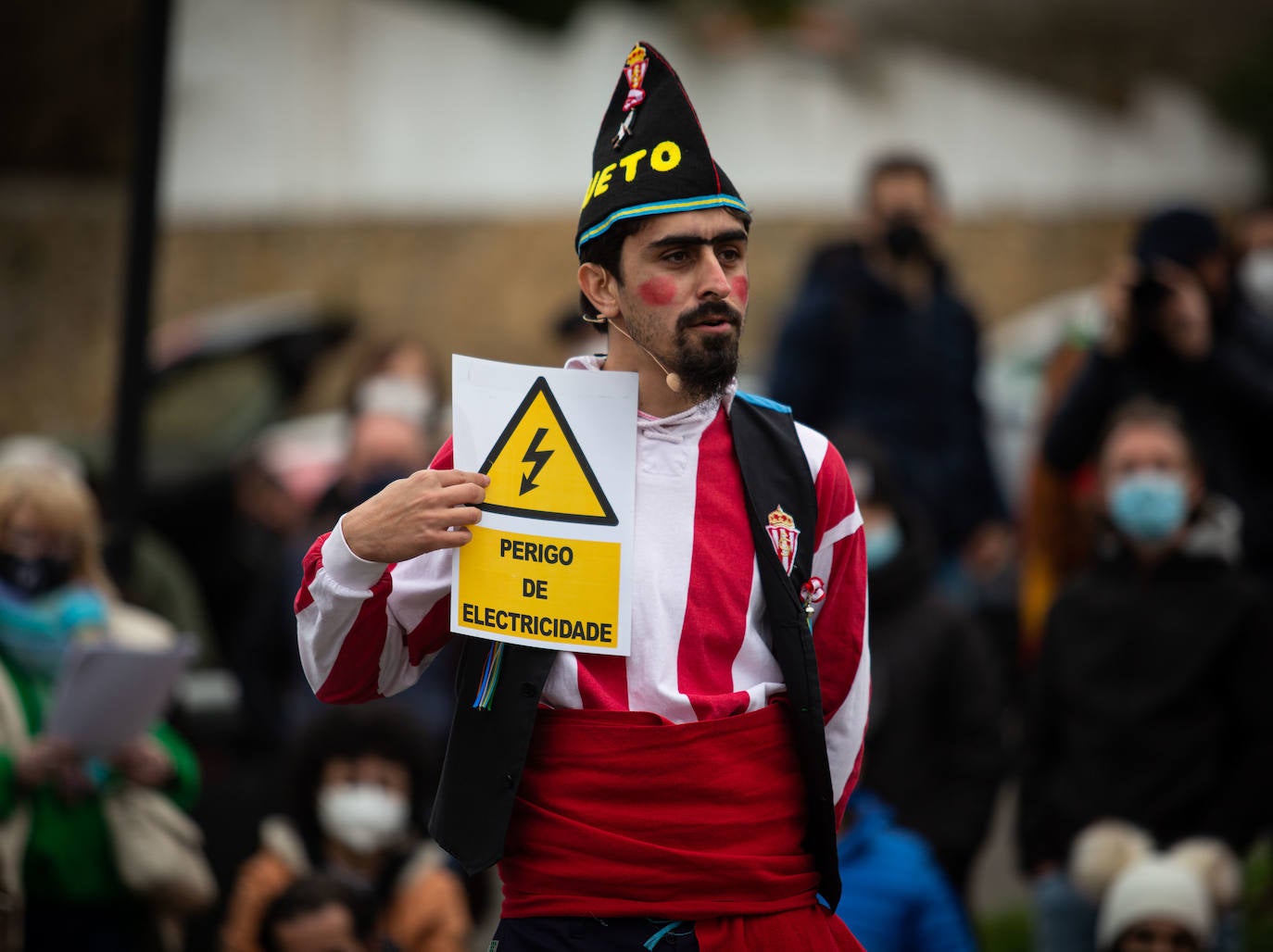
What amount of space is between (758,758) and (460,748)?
529mm

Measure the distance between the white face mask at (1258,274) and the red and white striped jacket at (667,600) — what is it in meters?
4.88

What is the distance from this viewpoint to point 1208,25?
61.8 feet

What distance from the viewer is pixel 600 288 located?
136 inches

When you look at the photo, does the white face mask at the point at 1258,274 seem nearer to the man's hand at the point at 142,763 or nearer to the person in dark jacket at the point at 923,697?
the person in dark jacket at the point at 923,697

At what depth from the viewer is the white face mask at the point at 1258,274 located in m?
7.78

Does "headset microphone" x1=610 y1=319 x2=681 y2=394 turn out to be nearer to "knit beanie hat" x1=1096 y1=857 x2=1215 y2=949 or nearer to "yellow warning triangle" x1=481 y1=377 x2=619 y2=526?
"yellow warning triangle" x1=481 y1=377 x2=619 y2=526

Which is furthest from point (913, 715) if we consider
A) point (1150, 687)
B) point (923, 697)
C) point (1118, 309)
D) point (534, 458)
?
point (534, 458)

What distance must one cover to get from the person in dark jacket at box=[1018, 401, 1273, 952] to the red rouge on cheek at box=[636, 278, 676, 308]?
285cm

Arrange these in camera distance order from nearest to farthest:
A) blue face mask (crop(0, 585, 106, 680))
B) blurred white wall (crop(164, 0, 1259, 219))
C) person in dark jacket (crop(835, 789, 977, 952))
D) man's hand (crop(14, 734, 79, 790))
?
person in dark jacket (crop(835, 789, 977, 952)), man's hand (crop(14, 734, 79, 790)), blue face mask (crop(0, 585, 106, 680)), blurred white wall (crop(164, 0, 1259, 219))

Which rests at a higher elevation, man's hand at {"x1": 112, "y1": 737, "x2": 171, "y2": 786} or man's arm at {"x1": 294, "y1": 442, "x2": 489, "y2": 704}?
man's arm at {"x1": 294, "y1": 442, "x2": 489, "y2": 704}

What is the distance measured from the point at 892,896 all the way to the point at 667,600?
2.04 metres

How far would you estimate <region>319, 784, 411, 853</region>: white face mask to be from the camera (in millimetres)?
Result: 5750

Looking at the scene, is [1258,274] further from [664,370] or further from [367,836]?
[664,370]

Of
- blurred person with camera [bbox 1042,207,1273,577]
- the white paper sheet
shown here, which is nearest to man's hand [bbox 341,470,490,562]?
the white paper sheet
